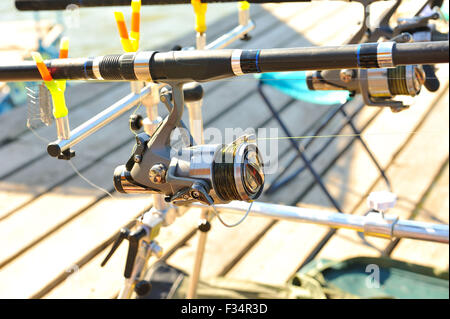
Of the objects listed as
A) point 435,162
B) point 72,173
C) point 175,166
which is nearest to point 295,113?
point 435,162

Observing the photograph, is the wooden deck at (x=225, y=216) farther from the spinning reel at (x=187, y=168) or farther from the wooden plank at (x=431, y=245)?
the spinning reel at (x=187, y=168)

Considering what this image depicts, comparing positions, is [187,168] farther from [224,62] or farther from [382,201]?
[382,201]

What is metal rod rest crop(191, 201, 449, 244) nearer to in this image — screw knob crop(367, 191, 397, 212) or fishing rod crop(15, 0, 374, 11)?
screw knob crop(367, 191, 397, 212)

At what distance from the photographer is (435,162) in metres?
2.46

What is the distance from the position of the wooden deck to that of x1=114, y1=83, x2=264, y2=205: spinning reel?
572 millimetres

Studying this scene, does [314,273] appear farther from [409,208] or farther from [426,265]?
[409,208]

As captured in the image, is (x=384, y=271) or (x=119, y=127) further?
(x=119, y=127)

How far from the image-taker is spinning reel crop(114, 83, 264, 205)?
991mm

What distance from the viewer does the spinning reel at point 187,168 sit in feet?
3.25

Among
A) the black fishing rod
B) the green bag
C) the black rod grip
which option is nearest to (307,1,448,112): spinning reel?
the black rod grip

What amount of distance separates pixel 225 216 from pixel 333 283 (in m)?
0.44

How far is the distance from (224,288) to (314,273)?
27cm

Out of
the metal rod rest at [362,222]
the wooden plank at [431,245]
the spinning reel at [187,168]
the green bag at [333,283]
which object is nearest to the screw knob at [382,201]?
the metal rod rest at [362,222]

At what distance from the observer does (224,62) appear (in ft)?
3.14
